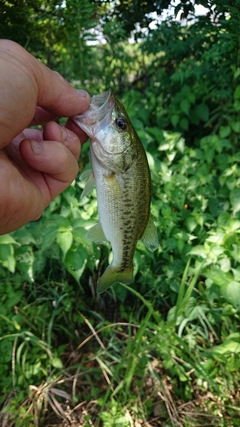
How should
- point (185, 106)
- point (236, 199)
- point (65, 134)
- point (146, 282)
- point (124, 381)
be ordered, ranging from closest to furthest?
1. point (65, 134)
2. point (124, 381)
3. point (236, 199)
4. point (146, 282)
5. point (185, 106)

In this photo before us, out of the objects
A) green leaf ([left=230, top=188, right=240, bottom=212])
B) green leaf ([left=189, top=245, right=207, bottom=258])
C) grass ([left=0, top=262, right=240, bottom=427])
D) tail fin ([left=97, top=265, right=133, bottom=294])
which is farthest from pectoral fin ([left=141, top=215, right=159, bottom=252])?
green leaf ([left=230, top=188, right=240, bottom=212])

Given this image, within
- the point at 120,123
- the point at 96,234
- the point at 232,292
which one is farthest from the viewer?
the point at 232,292

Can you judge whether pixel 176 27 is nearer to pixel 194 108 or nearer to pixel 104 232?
pixel 194 108

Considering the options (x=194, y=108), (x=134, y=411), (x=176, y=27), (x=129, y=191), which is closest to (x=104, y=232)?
(x=129, y=191)

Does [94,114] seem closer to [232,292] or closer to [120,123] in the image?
[120,123]

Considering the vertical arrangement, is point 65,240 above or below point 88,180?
below

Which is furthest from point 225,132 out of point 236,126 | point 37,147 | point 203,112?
point 37,147

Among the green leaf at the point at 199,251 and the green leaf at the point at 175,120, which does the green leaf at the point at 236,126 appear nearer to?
the green leaf at the point at 175,120
